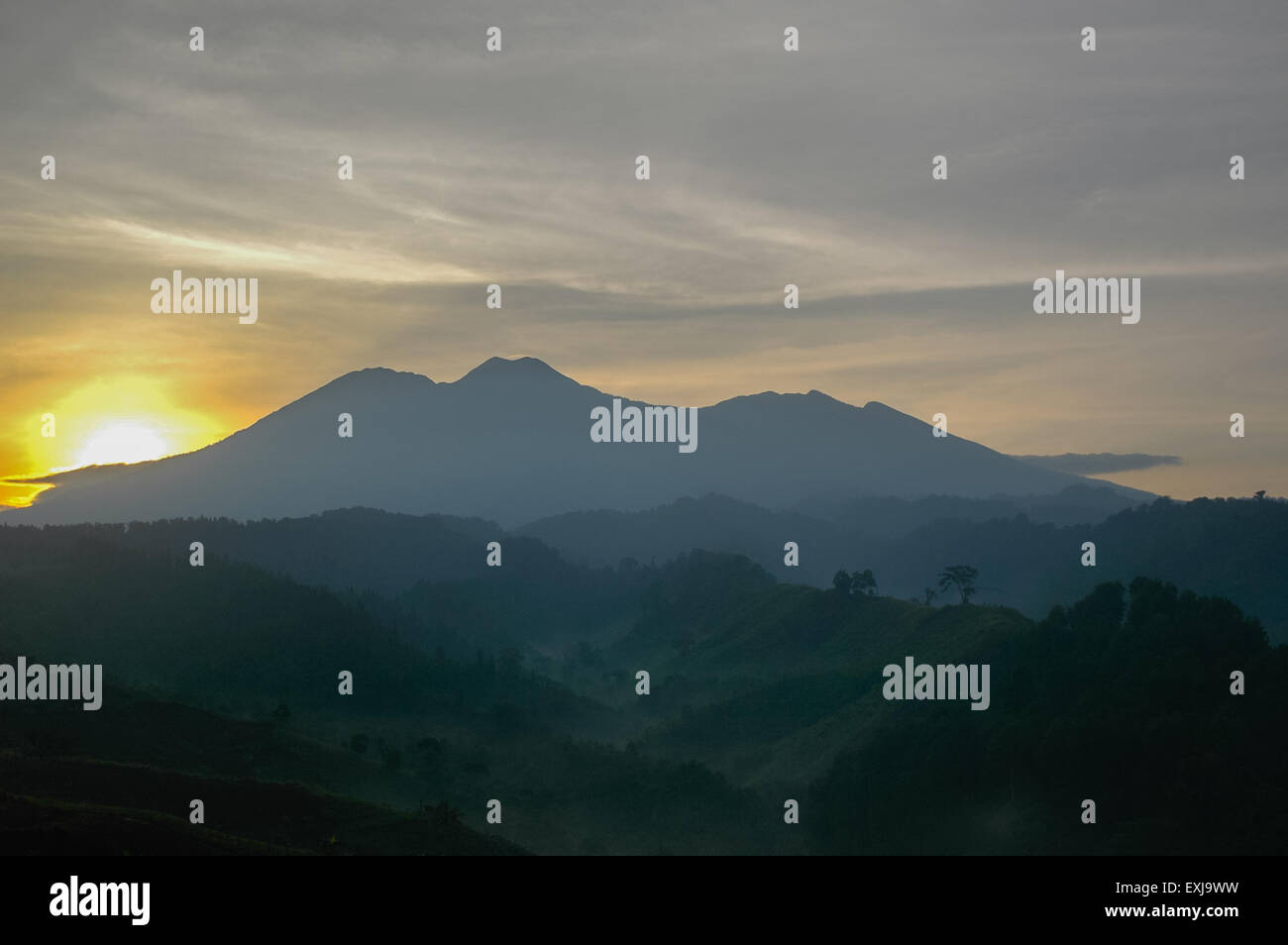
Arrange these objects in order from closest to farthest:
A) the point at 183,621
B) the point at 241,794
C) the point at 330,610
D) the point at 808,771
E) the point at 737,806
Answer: the point at 241,794 < the point at 737,806 < the point at 808,771 < the point at 183,621 < the point at 330,610

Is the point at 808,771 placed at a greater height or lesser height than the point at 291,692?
lesser

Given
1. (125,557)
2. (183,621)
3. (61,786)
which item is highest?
(125,557)

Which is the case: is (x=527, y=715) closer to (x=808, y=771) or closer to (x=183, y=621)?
(x=808, y=771)

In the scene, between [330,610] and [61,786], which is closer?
[61,786]

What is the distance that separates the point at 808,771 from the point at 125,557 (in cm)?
13168

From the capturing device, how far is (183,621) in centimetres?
17212

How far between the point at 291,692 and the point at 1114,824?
113 meters

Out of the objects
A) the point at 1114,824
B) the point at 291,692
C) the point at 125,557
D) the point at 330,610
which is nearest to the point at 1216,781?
the point at 1114,824
